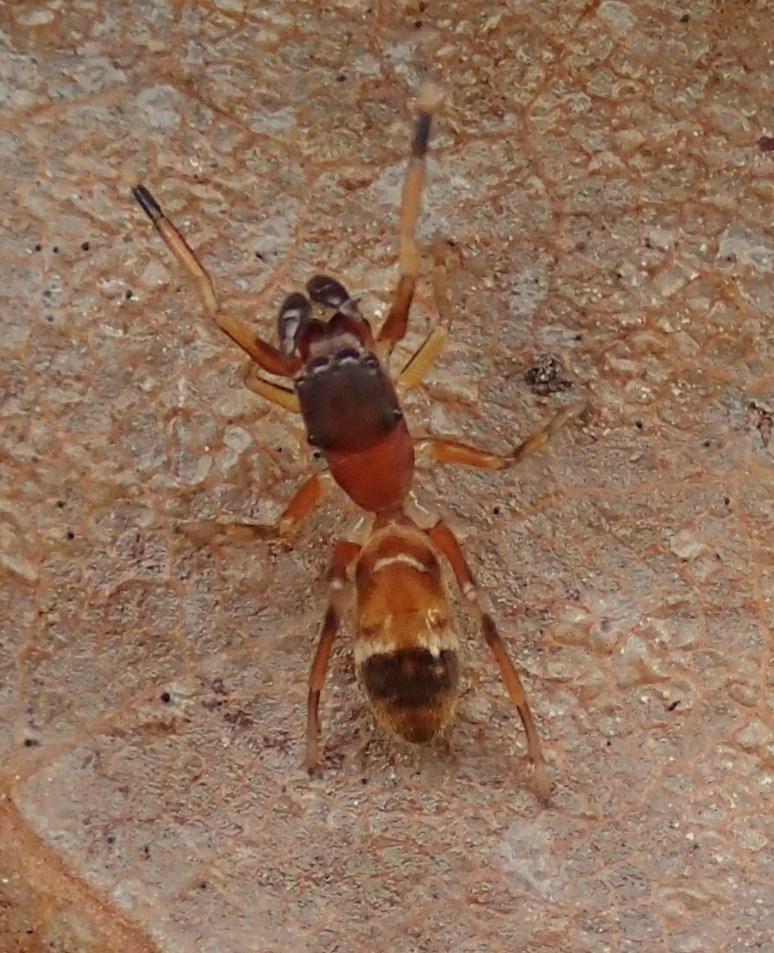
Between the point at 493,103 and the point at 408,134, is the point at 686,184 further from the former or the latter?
the point at 408,134

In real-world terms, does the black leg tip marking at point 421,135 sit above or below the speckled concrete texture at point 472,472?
above

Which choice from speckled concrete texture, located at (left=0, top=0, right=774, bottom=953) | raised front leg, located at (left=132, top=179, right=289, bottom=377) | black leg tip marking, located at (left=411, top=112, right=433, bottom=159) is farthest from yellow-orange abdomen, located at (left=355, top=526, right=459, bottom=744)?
black leg tip marking, located at (left=411, top=112, right=433, bottom=159)

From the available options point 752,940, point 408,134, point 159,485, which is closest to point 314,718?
point 159,485

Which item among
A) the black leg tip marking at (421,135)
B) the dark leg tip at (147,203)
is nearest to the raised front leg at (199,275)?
the dark leg tip at (147,203)

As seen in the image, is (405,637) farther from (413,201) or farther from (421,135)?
(421,135)

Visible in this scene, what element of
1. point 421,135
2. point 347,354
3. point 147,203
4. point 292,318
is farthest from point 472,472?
point 147,203

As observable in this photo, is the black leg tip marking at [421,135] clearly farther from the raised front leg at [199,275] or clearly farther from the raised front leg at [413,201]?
the raised front leg at [199,275]
